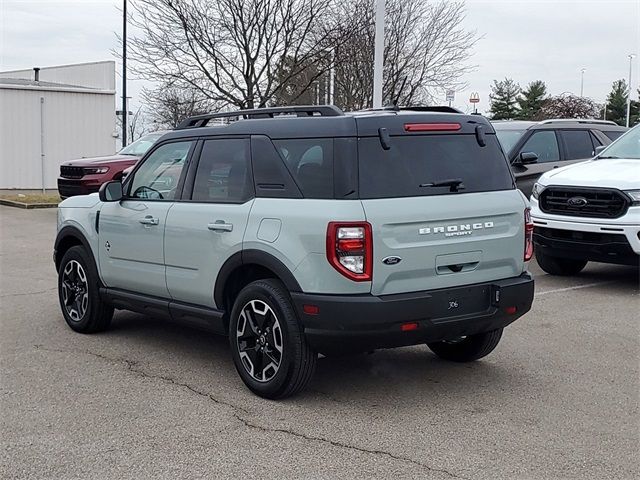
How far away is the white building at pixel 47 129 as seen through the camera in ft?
82.3

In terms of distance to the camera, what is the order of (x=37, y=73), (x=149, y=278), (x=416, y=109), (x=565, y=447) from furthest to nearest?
(x=37, y=73) → (x=149, y=278) → (x=416, y=109) → (x=565, y=447)

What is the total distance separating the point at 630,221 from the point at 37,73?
30788 millimetres

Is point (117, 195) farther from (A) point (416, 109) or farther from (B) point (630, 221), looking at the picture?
(B) point (630, 221)

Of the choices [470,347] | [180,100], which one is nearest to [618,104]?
[180,100]

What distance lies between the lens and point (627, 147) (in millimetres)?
10117

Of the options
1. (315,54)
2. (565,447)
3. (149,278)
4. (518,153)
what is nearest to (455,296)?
(565,447)

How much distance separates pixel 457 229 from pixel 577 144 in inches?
327

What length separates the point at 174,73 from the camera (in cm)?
2391

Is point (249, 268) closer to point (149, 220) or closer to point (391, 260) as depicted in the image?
point (391, 260)

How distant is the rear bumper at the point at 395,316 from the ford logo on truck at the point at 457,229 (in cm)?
35

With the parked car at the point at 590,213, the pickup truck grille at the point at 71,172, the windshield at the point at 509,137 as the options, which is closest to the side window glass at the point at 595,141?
the windshield at the point at 509,137

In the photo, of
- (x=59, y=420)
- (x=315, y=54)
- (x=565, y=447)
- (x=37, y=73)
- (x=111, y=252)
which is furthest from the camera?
(x=37, y=73)

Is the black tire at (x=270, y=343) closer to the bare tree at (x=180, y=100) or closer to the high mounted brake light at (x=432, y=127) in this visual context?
the high mounted brake light at (x=432, y=127)

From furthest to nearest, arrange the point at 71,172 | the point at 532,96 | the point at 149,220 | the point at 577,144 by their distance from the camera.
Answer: the point at 532,96
the point at 71,172
the point at 577,144
the point at 149,220
